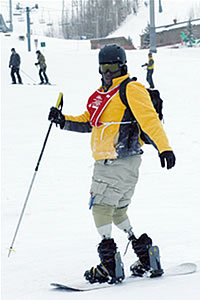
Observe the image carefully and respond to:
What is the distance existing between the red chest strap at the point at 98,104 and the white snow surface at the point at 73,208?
41.8 inches

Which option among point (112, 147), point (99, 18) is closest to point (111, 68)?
point (112, 147)

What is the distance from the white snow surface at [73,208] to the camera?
10.7ft

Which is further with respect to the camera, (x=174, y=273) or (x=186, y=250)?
(x=186, y=250)

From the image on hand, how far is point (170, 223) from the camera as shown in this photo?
16.9 ft

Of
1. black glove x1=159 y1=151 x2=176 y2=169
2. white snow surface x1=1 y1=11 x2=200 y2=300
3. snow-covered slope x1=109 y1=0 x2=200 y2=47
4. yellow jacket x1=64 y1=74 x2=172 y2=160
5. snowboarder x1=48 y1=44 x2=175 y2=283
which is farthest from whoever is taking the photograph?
snow-covered slope x1=109 y1=0 x2=200 y2=47

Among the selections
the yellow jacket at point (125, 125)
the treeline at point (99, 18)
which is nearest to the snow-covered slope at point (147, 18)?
the treeline at point (99, 18)

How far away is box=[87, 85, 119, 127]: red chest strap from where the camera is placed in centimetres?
318

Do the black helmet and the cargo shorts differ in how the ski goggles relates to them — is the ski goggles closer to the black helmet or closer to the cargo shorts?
the black helmet

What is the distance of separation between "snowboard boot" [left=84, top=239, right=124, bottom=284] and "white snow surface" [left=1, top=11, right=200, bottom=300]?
0.47 feet

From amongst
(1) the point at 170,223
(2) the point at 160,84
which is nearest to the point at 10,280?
(1) the point at 170,223

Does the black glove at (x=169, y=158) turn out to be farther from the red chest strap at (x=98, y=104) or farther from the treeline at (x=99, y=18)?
the treeline at (x=99, y=18)

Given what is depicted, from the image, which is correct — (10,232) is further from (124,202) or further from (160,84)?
(160,84)

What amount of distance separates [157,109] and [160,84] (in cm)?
1741

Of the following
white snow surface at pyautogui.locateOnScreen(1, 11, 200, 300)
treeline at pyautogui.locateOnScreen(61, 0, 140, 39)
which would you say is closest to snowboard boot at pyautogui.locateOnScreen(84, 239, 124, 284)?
white snow surface at pyautogui.locateOnScreen(1, 11, 200, 300)
